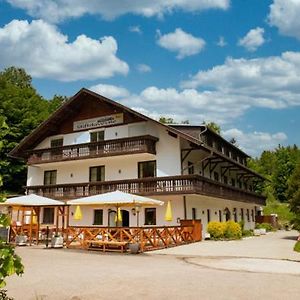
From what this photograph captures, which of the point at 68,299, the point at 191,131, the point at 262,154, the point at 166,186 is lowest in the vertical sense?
the point at 68,299

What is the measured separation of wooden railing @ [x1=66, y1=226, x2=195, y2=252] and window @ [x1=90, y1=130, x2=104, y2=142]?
9.63m

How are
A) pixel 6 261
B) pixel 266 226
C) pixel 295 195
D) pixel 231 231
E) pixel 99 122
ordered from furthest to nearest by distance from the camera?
pixel 266 226 < pixel 99 122 < pixel 231 231 < pixel 295 195 < pixel 6 261

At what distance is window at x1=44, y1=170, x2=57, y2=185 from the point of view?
104 ft

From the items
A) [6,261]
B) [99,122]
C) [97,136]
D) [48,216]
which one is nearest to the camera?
[6,261]

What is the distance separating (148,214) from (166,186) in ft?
9.41

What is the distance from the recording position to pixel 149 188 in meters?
25.1

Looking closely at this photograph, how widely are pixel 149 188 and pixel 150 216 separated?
7.38ft

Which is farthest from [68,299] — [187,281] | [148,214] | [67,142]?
[67,142]

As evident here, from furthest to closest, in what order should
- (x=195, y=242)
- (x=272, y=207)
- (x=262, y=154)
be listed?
(x=262, y=154) < (x=272, y=207) < (x=195, y=242)

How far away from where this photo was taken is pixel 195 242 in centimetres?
2252

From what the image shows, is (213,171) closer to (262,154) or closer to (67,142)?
(67,142)

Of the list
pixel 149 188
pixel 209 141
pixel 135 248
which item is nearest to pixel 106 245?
pixel 135 248

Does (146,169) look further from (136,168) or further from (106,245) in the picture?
(106,245)

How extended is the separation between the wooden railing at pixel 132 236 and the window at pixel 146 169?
643 centimetres
